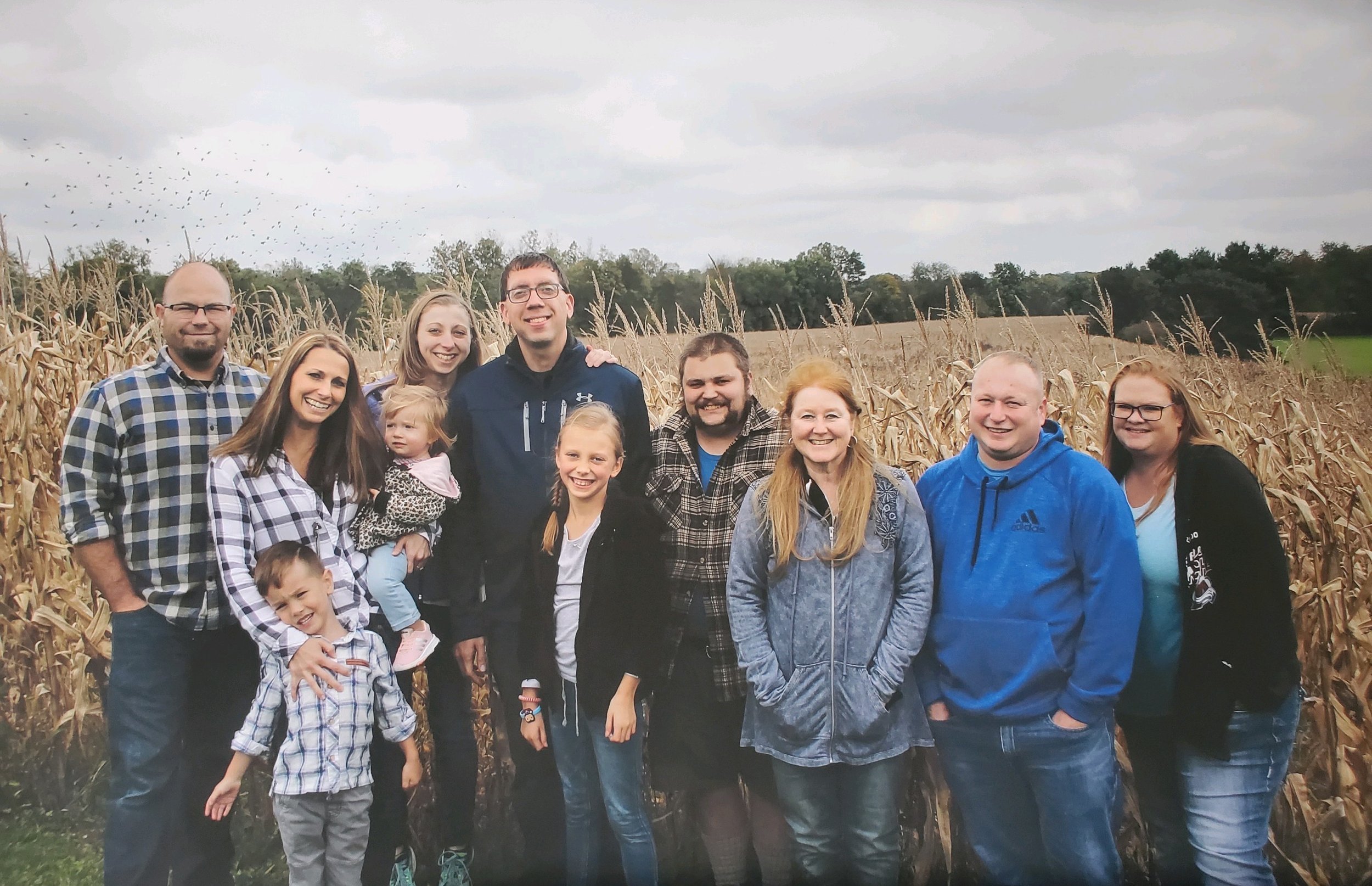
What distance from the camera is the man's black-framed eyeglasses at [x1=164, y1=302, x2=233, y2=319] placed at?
10.8 feet

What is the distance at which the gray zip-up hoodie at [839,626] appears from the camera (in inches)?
113

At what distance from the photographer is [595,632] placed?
3.14m

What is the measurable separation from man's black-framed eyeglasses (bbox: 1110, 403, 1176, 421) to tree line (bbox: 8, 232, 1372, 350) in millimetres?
940

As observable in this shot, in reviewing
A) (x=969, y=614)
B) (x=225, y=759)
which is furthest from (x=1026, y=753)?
(x=225, y=759)

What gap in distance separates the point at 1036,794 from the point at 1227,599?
2.82ft

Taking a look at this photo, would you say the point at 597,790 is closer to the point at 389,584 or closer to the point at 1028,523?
the point at 389,584

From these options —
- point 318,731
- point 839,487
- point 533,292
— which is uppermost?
point 533,292

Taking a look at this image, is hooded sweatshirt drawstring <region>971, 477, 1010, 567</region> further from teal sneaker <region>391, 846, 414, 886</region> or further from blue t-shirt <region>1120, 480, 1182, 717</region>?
teal sneaker <region>391, 846, 414, 886</region>

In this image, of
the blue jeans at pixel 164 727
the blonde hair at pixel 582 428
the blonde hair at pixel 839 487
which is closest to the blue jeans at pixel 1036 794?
the blonde hair at pixel 839 487

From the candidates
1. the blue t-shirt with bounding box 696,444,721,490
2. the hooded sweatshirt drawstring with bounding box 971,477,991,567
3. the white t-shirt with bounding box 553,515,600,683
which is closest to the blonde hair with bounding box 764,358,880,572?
the blue t-shirt with bounding box 696,444,721,490

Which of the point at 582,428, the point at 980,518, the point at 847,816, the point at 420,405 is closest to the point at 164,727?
the point at 420,405

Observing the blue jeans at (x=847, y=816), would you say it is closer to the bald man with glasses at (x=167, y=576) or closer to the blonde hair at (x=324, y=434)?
the blonde hair at (x=324, y=434)

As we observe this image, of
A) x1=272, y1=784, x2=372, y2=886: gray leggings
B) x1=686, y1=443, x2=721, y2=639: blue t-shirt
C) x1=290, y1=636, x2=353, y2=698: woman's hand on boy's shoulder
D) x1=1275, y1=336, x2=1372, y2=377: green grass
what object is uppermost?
x1=1275, y1=336, x2=1372, y2=377: green grass

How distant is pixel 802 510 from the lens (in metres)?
2.92
